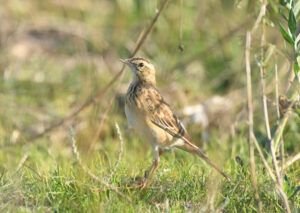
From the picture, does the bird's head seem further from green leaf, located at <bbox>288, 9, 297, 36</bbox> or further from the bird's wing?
green leaf, located at <bbox>288, 9, 297, 36</bbox>

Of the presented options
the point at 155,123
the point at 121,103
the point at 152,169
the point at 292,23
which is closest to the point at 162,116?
the point at 155,123

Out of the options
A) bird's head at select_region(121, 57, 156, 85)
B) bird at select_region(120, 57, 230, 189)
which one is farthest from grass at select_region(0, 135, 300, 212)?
bird's head at select_region(121, 57, 156, 85)

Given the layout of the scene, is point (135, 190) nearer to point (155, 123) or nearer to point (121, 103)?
point (155, 123)

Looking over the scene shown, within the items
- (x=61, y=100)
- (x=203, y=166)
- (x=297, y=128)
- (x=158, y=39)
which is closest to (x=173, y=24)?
(x=158, y=39)

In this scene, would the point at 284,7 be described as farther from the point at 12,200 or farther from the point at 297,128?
the point at 297,128

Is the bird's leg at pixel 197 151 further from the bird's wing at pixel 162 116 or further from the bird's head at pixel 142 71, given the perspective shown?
the bird's head at pixel 142 71

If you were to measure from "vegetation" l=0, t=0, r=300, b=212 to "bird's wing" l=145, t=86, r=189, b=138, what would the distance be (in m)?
0.23

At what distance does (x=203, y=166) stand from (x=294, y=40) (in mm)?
1364

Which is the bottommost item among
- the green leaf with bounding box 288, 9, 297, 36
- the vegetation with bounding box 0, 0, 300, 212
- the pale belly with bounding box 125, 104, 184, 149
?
the vegetation with bounding box 0, 0, 300, 212

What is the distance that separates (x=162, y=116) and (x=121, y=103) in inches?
131

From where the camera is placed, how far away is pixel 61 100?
1013 centimetres

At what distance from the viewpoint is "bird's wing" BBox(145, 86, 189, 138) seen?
6.54 meters

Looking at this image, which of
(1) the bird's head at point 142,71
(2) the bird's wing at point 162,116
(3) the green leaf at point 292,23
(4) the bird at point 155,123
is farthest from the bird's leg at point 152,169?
(3) the green leaf at point 292,23

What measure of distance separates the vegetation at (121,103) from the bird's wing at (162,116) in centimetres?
23
